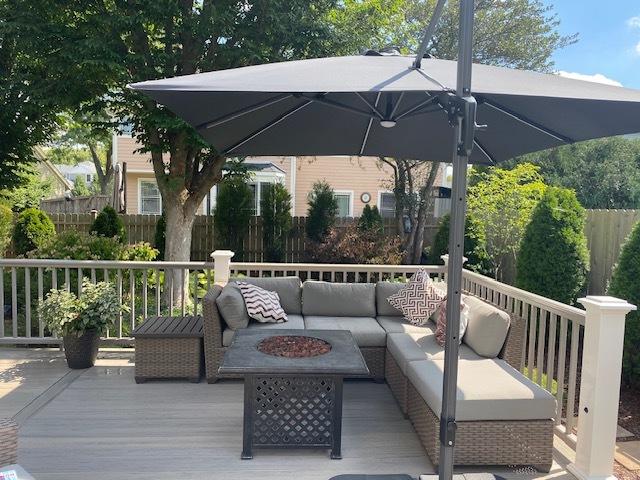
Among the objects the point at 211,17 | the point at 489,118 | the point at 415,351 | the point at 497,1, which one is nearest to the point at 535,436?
the point at 415,351

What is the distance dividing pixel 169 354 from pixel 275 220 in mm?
7635

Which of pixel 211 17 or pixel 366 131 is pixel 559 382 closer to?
pixel 366 131

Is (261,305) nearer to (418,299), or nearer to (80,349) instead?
(418,299)

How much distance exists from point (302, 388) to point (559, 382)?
168 cm

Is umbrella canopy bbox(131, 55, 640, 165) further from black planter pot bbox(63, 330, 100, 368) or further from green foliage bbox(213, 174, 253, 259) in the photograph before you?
green foliage bbox(213, 174, 253, 259)

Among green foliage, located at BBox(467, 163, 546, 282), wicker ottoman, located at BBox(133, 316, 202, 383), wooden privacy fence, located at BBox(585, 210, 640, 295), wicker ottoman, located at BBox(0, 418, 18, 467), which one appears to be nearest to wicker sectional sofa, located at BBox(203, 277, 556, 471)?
wicker ottoman, located at BBox(133, 316, 202, 383)

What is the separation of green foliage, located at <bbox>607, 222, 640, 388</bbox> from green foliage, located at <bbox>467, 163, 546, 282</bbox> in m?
3.02

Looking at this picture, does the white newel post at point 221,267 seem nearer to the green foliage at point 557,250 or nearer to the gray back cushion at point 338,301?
the gray back cushion at point 338,301

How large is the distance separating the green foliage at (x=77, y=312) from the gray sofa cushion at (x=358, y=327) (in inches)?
70.5

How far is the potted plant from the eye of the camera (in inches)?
176

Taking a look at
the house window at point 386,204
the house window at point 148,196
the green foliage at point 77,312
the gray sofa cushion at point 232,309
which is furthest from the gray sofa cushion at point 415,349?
the house window at point 148,196

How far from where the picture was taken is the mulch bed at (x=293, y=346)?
3.16 meters

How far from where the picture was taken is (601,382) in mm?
2738

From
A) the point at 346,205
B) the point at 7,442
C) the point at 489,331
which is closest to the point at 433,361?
the point at 489,331
